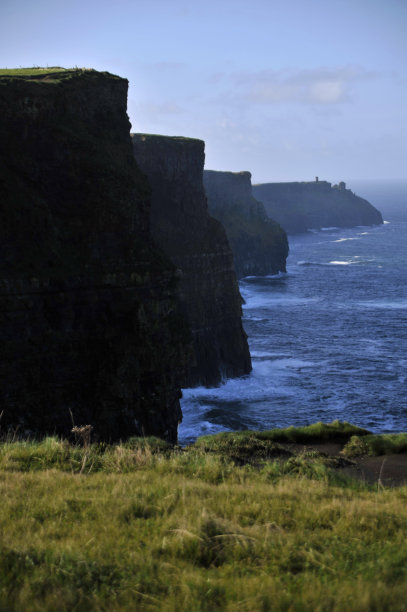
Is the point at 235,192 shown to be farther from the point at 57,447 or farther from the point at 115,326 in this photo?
the point at 57,447

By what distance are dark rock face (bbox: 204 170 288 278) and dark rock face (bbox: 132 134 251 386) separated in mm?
58075

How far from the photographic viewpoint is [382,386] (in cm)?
5938

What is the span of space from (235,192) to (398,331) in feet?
215

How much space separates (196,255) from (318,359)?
1789 cm

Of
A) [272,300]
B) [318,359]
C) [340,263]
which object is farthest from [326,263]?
[318,359]

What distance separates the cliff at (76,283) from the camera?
33562mm

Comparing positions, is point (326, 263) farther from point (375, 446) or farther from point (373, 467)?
point (373, 467)

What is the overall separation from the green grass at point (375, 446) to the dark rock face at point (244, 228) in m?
113

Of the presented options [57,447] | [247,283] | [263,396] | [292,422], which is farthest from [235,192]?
[57,447]

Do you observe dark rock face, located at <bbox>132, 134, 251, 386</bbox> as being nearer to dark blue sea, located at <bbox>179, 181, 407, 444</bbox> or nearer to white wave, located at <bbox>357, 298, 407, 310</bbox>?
dark blue sea, located at <bbox>179, 181, 407, 444</bbox>

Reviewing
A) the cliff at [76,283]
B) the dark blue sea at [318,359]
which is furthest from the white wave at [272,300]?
the cliff at [76,283]

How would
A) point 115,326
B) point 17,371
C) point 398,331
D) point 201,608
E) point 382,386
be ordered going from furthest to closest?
point 398,331, point 382,386, point 115,326, point 17,371, point 201,608

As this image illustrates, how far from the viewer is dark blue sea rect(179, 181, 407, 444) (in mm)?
52812

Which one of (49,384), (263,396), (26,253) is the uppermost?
(26,253)
